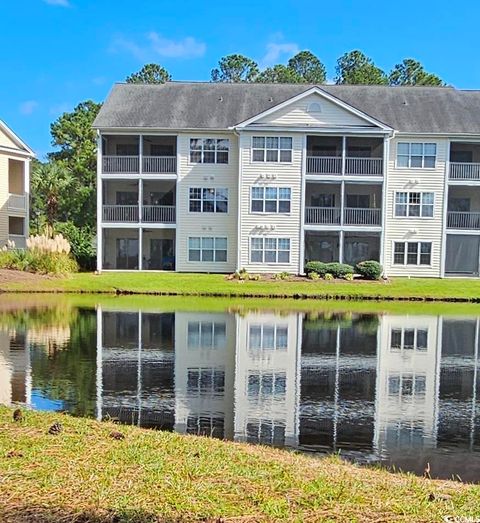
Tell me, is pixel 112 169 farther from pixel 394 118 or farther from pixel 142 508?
pixel 142 508

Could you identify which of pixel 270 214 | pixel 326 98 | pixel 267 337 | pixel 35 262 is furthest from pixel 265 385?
pixel 326 98

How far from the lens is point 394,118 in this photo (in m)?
38.7

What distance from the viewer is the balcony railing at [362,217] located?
36.7 m

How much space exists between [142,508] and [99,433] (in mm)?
2228

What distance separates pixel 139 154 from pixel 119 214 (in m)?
4.26

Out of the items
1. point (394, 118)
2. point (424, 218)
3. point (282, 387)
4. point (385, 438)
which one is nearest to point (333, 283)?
point (424, 218)

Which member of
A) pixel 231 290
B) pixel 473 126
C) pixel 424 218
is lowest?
pixel 231 290

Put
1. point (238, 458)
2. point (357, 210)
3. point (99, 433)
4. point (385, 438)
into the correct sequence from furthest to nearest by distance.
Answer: point (357, 210) → point (385, 438) → point (99, 433) → point (238, 458)

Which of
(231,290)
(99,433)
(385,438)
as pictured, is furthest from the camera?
(231,290)

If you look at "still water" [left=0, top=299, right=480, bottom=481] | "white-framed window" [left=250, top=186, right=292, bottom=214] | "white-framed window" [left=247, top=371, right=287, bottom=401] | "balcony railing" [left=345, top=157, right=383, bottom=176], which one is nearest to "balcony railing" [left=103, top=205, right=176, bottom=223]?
"white-framed window" [left=250, top=186, right=292, bottom=214]

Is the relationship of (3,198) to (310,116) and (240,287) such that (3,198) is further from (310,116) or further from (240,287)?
(310,116)

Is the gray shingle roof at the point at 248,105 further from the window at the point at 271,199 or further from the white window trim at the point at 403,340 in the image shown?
the white window trim at the point at 403,340

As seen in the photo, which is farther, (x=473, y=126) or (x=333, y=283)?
(x=473, y=126)

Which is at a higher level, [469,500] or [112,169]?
[112,169]
